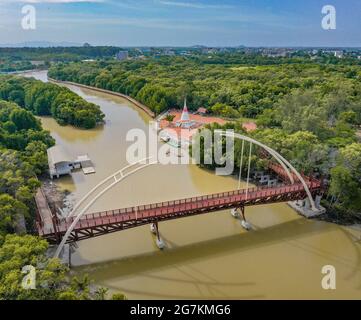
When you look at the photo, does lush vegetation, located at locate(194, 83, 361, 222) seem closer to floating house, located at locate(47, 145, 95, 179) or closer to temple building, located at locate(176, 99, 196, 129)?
temple building, located at locate(176, 99, 196, 129)

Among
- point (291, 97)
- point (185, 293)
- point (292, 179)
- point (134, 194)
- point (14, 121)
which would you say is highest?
point (291, 97)

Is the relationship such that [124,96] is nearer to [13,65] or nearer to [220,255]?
[220,255]

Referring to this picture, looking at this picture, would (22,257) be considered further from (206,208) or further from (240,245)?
(240,245)

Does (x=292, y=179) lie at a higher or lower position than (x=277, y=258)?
higher

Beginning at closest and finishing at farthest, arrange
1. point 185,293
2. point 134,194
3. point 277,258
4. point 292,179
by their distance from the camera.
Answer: point 185,293 < point 277,258 < point 292,179 < point 134,194

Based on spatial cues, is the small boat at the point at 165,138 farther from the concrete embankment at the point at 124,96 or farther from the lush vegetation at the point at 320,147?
the concrete embankment at the point at 124,96

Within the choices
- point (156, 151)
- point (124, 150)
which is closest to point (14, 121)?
point (124, 150)

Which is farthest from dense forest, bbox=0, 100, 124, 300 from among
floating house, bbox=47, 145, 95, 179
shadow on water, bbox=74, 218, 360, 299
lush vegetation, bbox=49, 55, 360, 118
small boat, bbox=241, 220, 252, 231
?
lush vegetation, bbox=49, 55, 360, 118
